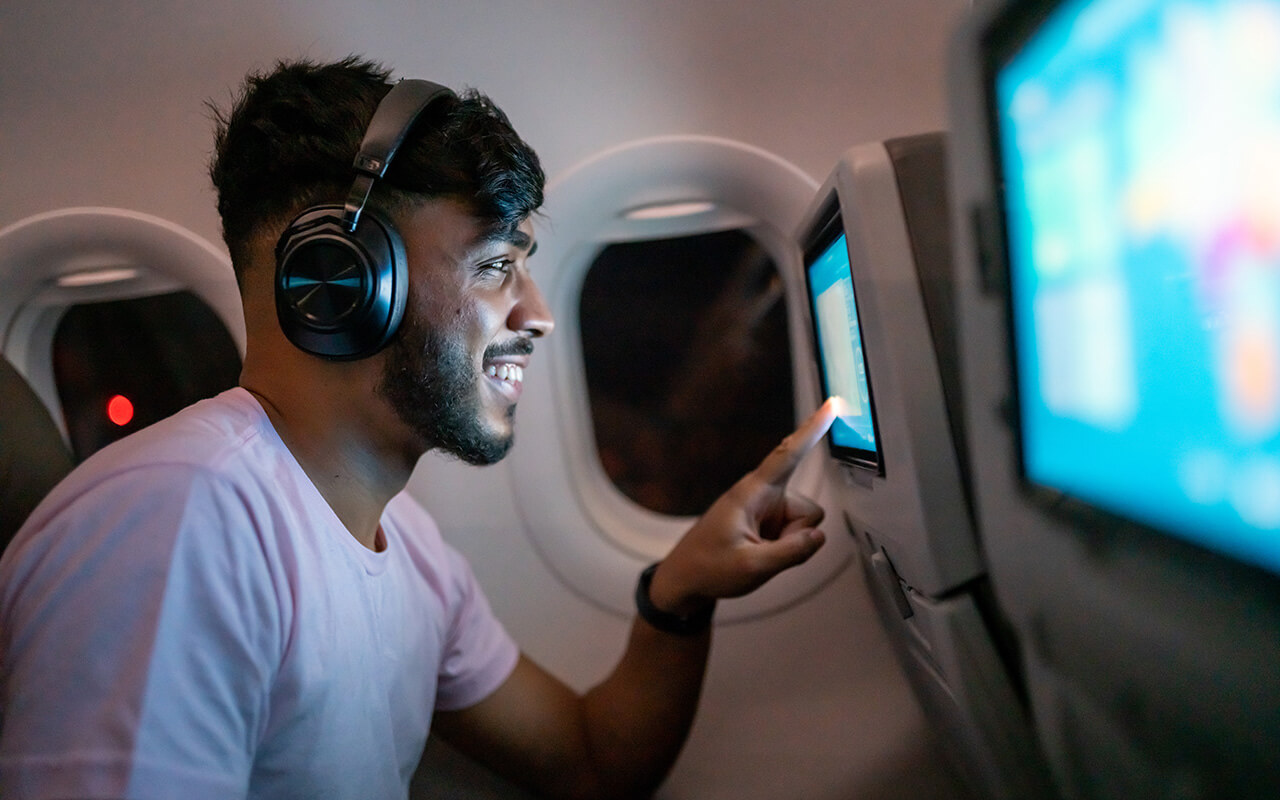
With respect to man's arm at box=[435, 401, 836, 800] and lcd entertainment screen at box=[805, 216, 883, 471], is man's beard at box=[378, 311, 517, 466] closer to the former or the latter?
man's arm at box=[435, 401, 836, 800]

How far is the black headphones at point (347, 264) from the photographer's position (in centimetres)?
86

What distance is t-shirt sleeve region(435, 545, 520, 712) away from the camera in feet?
4.19

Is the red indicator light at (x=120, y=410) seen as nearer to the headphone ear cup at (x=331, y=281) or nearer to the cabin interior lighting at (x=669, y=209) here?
the headphone ear cup at (x=331, y=281)

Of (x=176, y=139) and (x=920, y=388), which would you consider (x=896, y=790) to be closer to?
(x=920, y=388)

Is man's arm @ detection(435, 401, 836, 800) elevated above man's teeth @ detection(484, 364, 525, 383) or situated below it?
below

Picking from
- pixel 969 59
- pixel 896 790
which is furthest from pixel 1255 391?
pixel 896 790

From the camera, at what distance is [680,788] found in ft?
4.52

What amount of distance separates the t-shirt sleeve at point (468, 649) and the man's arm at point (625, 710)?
3 centimetres

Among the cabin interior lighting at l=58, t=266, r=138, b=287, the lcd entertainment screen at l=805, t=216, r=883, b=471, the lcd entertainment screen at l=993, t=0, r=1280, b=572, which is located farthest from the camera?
the cabin interior lighting at l=58, t=266, r=138, b=287

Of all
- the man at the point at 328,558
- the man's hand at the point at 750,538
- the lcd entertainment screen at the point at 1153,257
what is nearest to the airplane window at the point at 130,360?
the man at the point at 328,558

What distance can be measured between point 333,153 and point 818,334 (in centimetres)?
76

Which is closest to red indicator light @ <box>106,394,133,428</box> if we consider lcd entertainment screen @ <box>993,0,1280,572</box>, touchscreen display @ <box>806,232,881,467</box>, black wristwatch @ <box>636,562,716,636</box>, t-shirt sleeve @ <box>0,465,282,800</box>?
t-shirt sleeve @ <box>0,465,282,800</box>

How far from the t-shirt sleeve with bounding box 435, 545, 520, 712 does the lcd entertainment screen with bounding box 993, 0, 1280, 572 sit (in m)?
A: 0.99

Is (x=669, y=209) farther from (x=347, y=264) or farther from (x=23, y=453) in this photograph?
(x=23, y=453)
